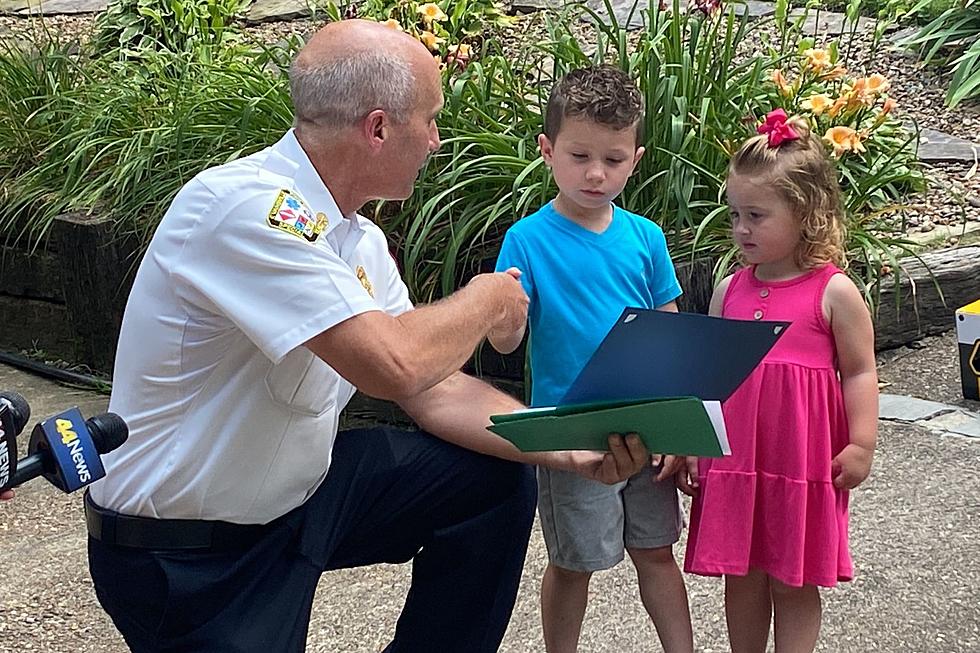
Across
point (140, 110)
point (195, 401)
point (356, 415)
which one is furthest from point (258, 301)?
point (140, 110)

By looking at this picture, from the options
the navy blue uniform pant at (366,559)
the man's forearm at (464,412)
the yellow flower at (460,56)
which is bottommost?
the navy blue uniform pant at (366,559)

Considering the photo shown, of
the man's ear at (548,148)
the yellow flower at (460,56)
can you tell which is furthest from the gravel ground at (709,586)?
the yellow flower at (460,56)

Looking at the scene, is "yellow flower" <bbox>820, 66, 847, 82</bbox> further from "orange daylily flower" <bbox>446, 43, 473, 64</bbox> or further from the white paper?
the white paper

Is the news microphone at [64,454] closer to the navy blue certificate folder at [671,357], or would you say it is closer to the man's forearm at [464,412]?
the navy blue certificate folder at [671,357]

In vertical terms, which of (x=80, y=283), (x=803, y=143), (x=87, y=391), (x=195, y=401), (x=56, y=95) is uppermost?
(x=803, y=143)

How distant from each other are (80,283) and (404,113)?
3.23 meters

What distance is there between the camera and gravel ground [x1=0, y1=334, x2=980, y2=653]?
10.7 feet

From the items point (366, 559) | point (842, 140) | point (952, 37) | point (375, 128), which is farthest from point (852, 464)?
point (952, 37)

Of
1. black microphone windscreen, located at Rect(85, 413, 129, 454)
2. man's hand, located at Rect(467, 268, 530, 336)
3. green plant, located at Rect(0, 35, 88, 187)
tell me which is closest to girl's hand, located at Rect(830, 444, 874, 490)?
man's hand, located at Rect(467, 268, 530, 336)

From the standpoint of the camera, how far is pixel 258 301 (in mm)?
2434

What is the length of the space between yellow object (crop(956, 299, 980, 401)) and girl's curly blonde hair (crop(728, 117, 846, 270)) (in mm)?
1783

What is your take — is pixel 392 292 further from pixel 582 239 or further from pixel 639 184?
pixel 639 184

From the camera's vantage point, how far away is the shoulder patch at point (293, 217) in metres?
2.45

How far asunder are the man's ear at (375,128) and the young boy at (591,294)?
0.42 m
